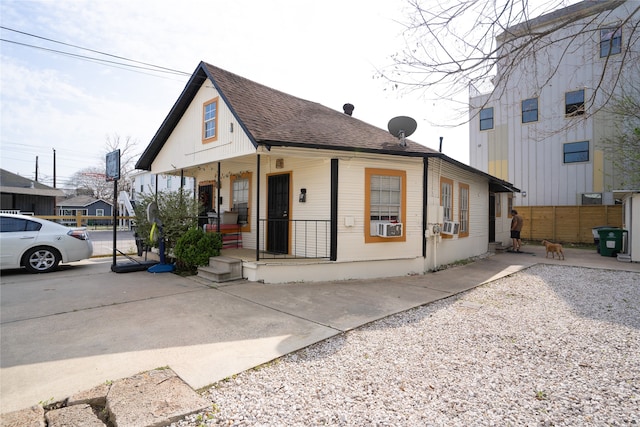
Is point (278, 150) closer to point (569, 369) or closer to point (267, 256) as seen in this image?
point (267, 256)

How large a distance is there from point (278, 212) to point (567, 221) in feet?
49.9

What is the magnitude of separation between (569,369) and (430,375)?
1428mm

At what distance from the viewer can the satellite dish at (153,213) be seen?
8105mm

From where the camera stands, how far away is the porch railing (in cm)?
768

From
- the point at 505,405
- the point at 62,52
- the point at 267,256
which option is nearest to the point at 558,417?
the point at 505,405

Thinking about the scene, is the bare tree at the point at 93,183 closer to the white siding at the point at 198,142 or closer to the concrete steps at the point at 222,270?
the white siding at the point at 198,142

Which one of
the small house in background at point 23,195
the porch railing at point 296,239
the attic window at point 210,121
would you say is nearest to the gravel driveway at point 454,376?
the porch railing at point 296,239

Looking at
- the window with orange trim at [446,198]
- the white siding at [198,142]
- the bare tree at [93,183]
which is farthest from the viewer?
the bare tree at [93,183]

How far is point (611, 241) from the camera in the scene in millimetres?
11570

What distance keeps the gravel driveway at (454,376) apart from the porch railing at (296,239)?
3116mm

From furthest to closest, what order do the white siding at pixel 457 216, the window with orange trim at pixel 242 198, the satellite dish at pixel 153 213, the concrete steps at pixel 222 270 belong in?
the window with orange trim at pixel 242 198, the white siding at pixel 457 216, the satellite dish at pixel 153 213, the concrete steps at pixel 222 270

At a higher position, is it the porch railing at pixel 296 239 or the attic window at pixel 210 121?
the attic window at pixel 210 121

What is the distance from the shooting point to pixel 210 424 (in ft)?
7.61

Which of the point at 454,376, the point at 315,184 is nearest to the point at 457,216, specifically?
the point at 315,184
